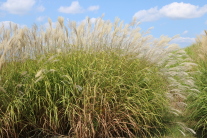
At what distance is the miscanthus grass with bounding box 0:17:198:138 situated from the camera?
3449mm

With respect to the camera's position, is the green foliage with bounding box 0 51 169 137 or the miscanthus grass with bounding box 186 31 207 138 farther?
the miscanthus grass with bounding box 186 31 207 138

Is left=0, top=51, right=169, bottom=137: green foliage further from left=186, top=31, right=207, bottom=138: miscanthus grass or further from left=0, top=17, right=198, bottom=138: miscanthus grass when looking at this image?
left=186, top=31, right=207, bottom=138: miscanthus grass

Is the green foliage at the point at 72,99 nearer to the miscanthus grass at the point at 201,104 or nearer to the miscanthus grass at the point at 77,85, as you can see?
the miscanthus grass at the point at 77,85

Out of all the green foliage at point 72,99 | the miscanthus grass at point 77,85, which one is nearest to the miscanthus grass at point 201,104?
the miscanthus grass at point 77,85

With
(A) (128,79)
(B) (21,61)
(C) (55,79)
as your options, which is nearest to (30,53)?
(B) (21,61)

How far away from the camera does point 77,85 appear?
3.26 m

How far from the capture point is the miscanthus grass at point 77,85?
3.45 m

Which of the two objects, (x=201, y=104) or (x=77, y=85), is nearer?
(x=77, y=85)

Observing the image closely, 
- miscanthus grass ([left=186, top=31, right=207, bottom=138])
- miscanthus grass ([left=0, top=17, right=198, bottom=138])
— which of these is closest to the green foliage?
miscanthus grass ([left=0, top=17, right=198, bottom=138])

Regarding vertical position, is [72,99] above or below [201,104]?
above

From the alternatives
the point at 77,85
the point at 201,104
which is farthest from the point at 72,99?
the point at 201,104

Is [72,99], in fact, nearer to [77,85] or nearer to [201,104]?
[77,85]

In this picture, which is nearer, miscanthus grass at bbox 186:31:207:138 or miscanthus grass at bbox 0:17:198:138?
miscanthus grass at bbox 0:17:198:138

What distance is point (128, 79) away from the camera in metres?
4.00
